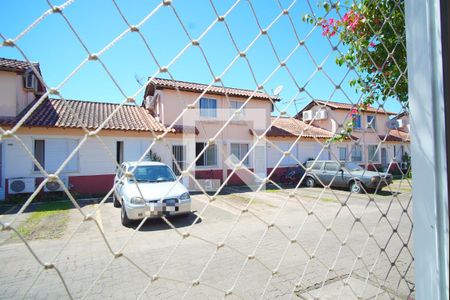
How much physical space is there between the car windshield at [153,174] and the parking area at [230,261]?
0.94 m

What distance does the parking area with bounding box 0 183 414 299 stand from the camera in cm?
149

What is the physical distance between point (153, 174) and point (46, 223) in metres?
2.28

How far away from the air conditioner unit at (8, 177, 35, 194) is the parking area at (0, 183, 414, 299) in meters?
4.57

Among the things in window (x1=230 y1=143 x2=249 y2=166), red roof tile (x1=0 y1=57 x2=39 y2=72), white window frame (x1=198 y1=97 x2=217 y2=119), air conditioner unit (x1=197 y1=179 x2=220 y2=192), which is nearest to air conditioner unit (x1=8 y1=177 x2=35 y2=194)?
red roof tile (x1=0 y1=57 x2=39 y2=72)

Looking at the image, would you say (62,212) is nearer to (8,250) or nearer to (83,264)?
(8,250)

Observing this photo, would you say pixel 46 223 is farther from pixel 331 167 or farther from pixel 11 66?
pixel 331 167

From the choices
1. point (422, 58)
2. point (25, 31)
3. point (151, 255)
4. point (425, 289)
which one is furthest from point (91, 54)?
point (151, 255)

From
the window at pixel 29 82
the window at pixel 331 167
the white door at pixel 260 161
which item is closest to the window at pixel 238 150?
the white door at pixel 260 161

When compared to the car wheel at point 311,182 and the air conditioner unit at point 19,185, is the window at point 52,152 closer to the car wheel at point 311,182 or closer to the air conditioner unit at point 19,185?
the air conditioner unit at point 19,185

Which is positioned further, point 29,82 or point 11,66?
point 29,82

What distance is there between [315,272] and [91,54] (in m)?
2.52

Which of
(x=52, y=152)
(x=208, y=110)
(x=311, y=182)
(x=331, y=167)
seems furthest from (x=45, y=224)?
(x=311, y=182)

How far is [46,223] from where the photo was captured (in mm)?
4980

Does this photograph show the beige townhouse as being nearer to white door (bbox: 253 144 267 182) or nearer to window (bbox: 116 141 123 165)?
window (bbox: 116 141 123 165)
